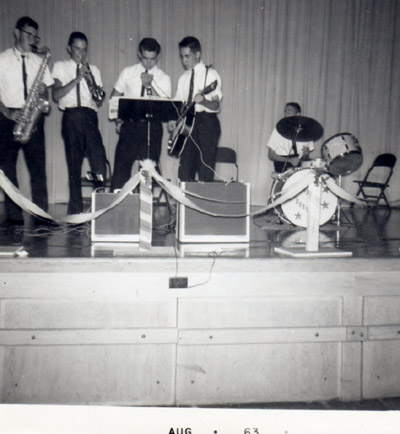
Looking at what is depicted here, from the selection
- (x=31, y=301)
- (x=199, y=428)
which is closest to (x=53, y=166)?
(x=31, y=301)

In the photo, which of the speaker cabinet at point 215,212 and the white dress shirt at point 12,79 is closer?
the speaker cabinet at point 215,212

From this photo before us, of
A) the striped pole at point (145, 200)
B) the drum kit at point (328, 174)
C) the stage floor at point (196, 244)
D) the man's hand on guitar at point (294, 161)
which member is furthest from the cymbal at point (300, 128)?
the striped pole at point (145, 200)

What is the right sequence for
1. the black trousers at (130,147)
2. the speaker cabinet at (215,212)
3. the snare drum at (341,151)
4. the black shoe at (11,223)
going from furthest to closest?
the black trousers at (130,147) < the snare drum at (341,151) < the black shoe at (11,223) < the speaker cabinet at (215,212)

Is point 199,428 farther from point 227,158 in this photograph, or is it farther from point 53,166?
point 53,166

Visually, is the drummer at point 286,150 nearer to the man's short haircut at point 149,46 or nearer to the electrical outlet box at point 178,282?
the man's short haircut at point 149,46

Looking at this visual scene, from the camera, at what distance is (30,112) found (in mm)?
4039

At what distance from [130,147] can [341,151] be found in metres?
1.90

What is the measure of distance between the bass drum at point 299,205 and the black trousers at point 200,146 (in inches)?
28.1

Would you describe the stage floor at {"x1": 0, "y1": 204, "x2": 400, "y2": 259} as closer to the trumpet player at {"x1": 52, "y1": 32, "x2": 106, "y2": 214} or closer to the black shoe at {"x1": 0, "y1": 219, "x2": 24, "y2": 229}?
the black shoe at {"x1": 0, "y1": 219, "x2": 24, "y2": 229}

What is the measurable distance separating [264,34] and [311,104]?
4.33 feet

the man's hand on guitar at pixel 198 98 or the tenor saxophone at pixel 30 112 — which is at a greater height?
the man's hand on guitar at pixel 198 98

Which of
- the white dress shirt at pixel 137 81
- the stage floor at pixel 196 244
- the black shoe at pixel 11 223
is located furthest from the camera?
the white dress shirt at pixel 137 81

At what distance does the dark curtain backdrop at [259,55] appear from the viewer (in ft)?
22.4

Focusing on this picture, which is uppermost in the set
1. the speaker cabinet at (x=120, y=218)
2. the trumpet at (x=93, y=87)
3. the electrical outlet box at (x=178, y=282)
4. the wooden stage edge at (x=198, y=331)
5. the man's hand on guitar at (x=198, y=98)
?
the trumpet at (x=93, y=87)
